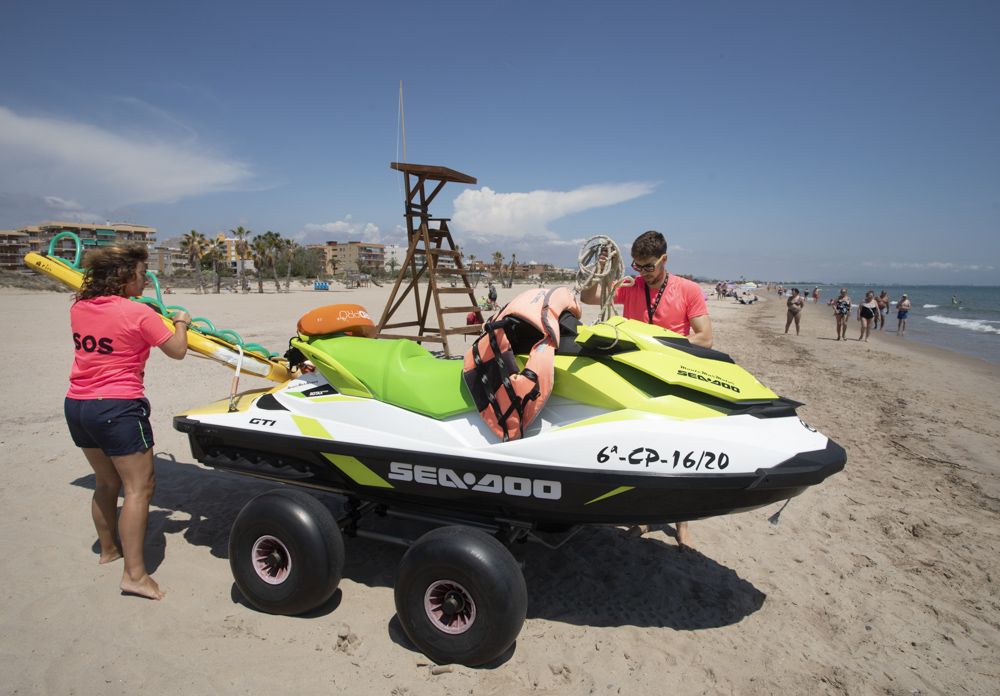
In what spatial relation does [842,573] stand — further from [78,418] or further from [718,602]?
[78,418]

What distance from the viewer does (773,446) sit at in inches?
90.4

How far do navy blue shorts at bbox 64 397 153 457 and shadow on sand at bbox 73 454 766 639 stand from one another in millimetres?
929

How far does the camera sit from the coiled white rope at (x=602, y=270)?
3.02 m

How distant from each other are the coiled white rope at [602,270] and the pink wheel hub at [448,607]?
1730 millimetres

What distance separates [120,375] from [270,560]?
1.32 m

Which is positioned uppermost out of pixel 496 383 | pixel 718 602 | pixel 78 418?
pixel 496 383

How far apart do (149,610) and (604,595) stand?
2576mm

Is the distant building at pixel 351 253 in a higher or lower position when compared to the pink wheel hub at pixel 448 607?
higher

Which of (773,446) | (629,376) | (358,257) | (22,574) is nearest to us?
(773,446)

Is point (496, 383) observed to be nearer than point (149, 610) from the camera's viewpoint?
Yes

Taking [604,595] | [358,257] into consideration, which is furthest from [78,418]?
[358,257]

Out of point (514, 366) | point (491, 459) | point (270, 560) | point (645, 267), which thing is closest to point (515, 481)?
point (491, 459)

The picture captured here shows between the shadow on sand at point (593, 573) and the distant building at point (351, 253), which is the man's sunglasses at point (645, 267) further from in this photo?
the distant building at point (351, 253)

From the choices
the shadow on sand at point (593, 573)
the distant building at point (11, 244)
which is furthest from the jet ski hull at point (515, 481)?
the distant building at point (11, 244)
